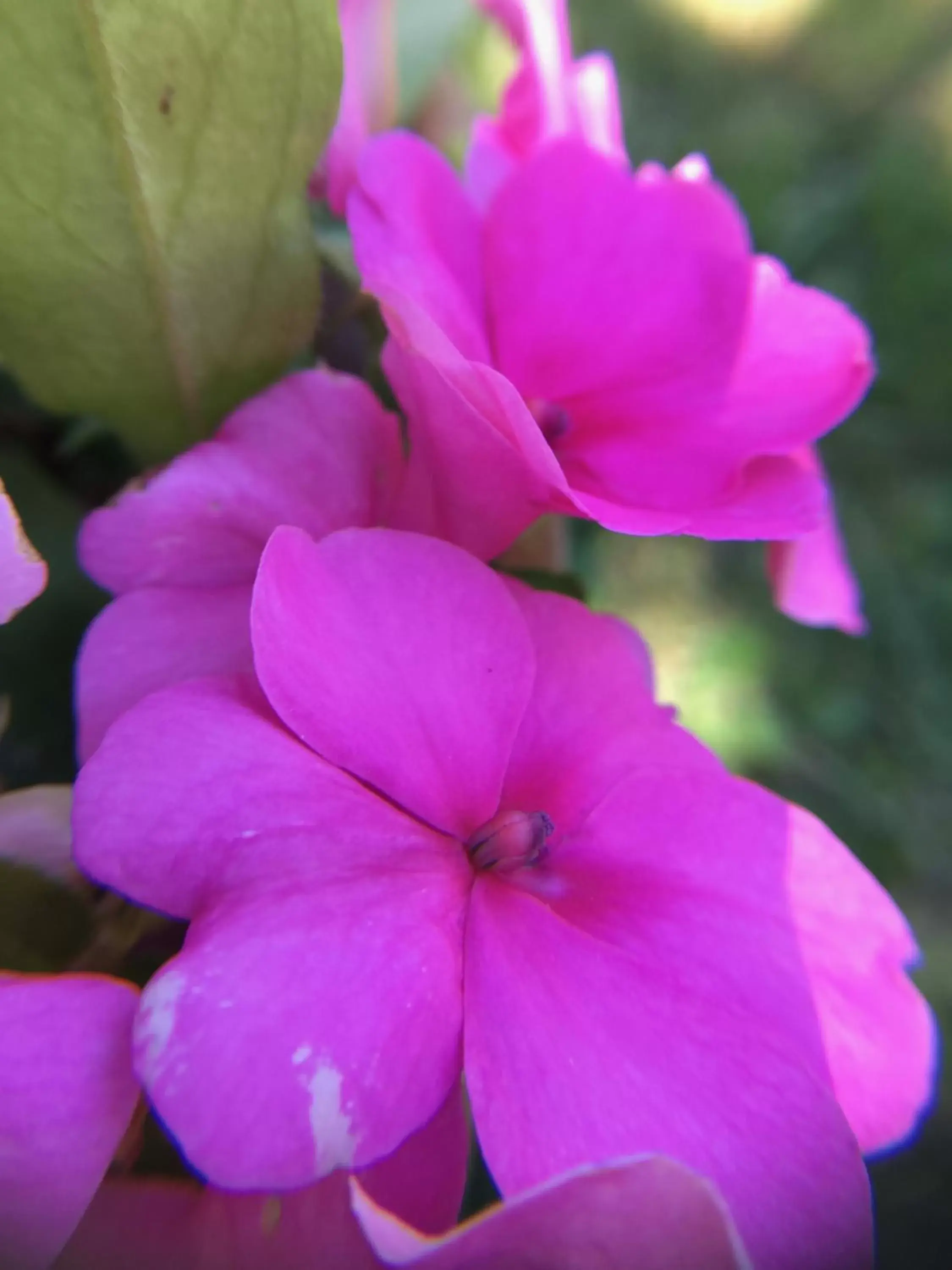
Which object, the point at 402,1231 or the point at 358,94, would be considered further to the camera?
the point at 358,94

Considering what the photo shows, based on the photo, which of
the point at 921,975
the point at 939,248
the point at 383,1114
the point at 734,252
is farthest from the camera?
the point at 939,248

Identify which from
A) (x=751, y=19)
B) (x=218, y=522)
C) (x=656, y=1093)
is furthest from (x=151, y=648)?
(x=751, y=19)

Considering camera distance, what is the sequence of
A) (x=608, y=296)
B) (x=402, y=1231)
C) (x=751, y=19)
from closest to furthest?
(x=402, y=1231) → (x=608, y=296) → (x=751, y=19)

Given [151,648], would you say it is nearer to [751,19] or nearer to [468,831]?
[468,831]

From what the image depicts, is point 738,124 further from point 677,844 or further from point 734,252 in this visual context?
point 677,844

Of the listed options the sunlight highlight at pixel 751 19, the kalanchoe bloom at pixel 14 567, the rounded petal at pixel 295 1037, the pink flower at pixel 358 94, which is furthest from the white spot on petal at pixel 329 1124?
the sunlight highlight at pixel 751 19

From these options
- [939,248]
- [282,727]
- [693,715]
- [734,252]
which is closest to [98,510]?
[282,727]

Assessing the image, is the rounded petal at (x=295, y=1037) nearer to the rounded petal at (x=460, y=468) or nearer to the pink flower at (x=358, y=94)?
the rounded petal at (x=460, y=468)
